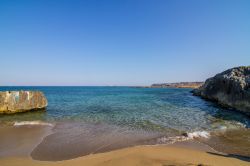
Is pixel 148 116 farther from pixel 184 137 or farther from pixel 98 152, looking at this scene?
pixel 98 152

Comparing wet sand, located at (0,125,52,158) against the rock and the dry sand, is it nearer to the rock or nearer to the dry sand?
the dry sand

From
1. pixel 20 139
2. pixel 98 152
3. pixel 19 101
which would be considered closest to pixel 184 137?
pixel 98 152

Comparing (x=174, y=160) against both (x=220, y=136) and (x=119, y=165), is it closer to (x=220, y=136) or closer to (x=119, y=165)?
(x=119, y=165)

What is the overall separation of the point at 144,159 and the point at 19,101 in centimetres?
1755

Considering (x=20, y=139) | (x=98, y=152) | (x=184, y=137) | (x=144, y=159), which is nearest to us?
(x=144, y=159)

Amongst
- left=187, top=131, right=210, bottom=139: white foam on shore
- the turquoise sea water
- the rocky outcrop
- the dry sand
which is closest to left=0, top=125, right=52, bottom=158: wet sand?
the dry sand

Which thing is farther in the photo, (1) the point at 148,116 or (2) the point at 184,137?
(1) the point at 148,116

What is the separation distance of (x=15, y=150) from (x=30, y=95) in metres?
13.6

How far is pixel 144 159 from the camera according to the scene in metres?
6.82

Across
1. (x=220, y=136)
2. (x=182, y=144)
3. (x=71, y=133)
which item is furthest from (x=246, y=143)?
(x=71, y=133)

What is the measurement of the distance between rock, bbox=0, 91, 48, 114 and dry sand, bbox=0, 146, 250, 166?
13.6 metres

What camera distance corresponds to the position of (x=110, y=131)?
11586 millimetres

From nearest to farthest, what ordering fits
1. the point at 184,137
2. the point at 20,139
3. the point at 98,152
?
the point at 98,152, the point at 20,139, the point at 184,137

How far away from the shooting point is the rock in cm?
1844
